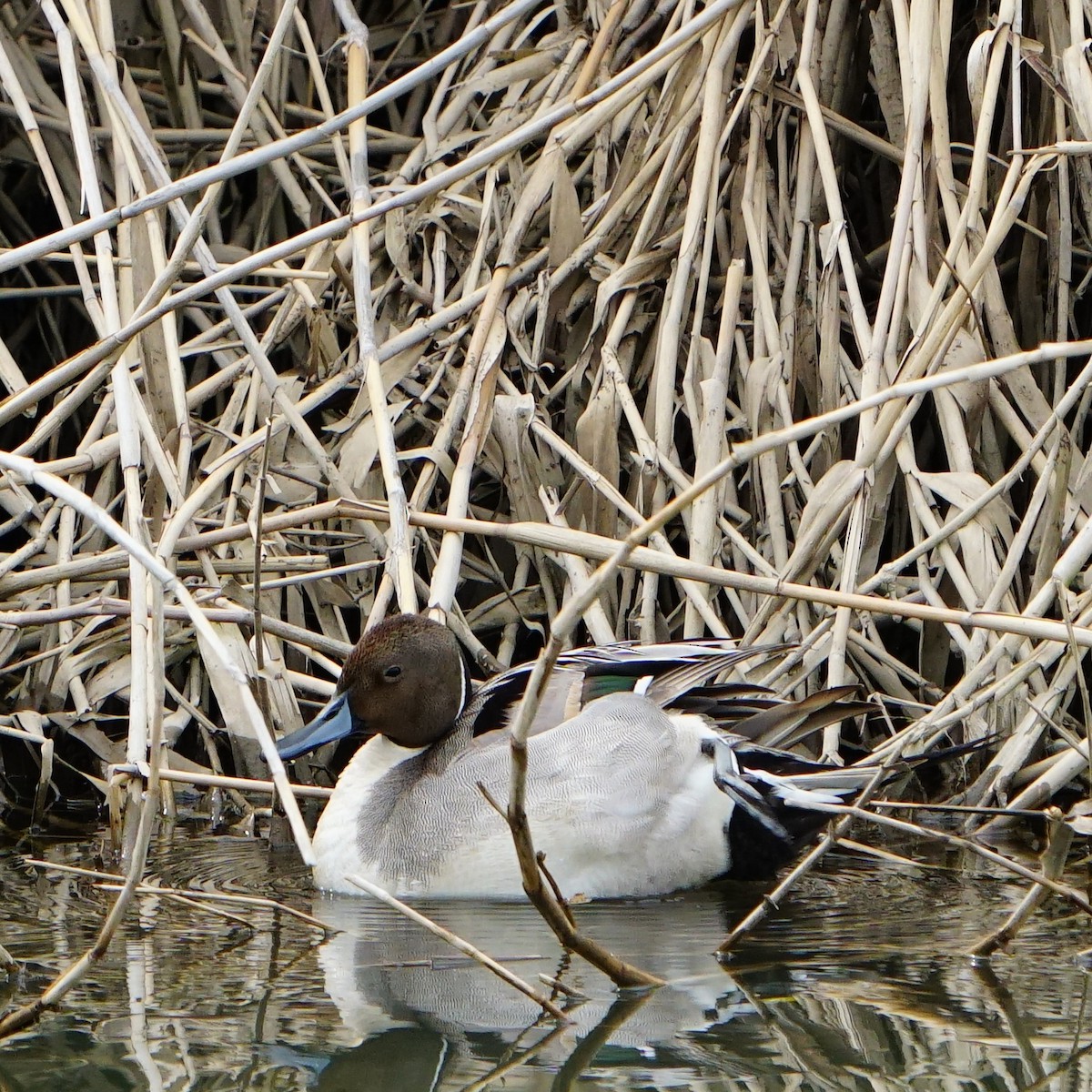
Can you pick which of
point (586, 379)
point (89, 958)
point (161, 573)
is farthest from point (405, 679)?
point (89, 958)

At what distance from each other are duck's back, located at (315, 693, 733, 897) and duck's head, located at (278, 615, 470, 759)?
0.14m

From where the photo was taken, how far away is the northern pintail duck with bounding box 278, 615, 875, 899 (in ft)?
9.07

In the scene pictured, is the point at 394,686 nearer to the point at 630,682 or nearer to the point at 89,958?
the point at 630,682

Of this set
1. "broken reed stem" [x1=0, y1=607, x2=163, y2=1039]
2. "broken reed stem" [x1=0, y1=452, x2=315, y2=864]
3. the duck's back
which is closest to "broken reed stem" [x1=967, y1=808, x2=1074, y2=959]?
the duck's back

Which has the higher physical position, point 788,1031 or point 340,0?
point 340,0

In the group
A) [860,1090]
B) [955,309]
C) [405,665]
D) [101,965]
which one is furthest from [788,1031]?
[955,309]

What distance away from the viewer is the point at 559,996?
2.09 m

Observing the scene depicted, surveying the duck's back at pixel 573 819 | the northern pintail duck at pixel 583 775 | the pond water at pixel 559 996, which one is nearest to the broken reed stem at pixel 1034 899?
the pond water at pixel 559 996

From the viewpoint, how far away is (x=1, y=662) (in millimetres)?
3332

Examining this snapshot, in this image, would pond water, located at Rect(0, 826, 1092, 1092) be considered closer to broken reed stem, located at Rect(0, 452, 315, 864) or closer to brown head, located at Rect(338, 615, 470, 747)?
broken reed stem, located at Rect(0, 452, 315, 864)

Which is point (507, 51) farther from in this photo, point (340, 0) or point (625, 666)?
point (625, 666)

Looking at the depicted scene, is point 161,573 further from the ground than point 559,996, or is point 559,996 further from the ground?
point 161,573

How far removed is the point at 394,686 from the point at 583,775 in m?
0.40

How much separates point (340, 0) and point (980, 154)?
4.01 ft
